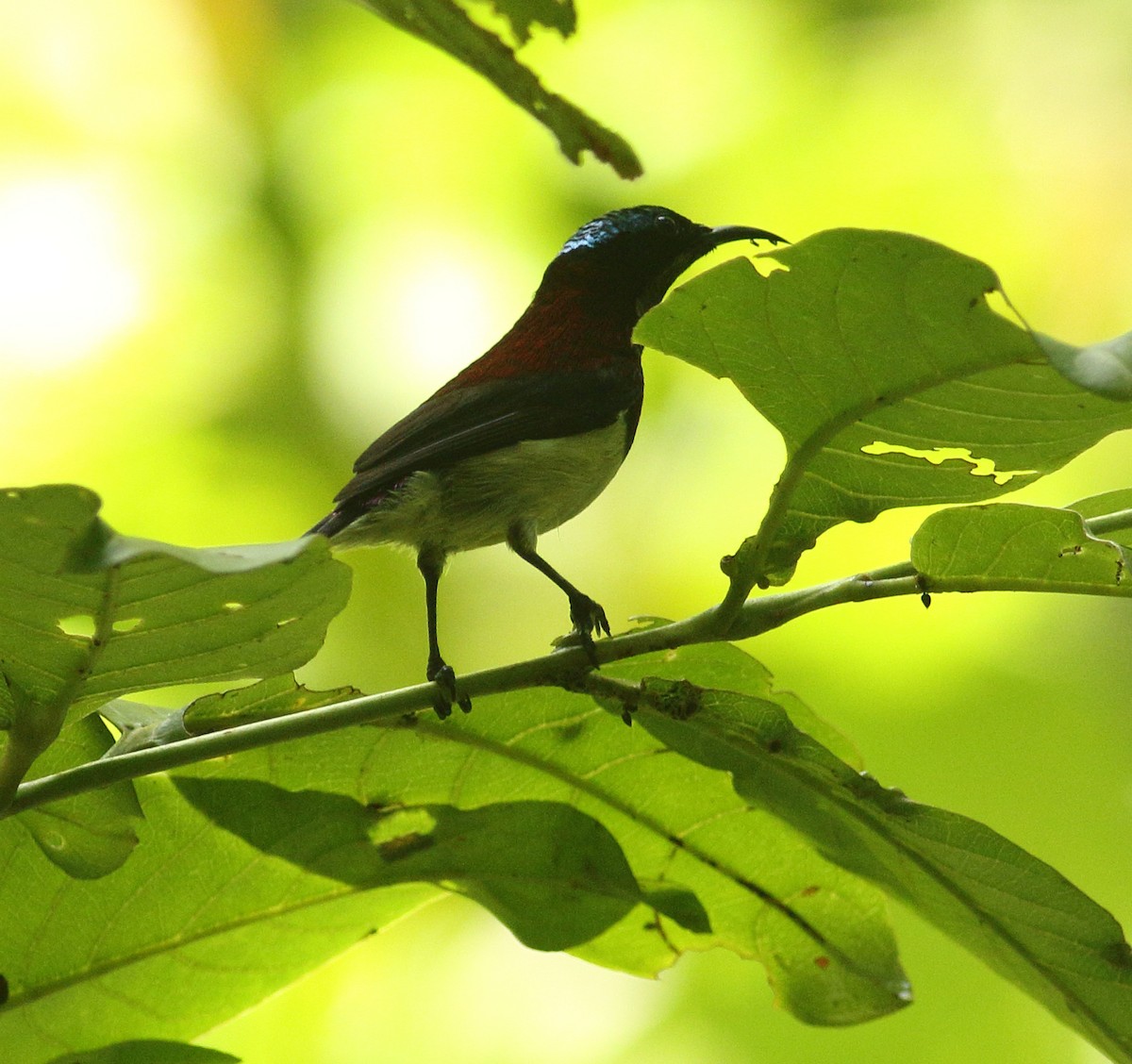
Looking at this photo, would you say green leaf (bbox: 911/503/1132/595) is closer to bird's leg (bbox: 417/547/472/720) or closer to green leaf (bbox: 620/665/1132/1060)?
green leaf (bbox: 620/665/1132/1060)

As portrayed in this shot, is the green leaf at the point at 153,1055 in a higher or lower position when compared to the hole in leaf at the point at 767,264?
lower

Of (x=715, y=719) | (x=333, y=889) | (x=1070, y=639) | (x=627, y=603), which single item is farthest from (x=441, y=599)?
(x=715, y=719)

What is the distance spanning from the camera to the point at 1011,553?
5.13 ft

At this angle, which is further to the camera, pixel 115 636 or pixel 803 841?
pixel 803 841

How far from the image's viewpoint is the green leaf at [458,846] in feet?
6.18

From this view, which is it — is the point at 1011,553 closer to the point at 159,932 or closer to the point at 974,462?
the point at 974,462

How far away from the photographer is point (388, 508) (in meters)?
2.88

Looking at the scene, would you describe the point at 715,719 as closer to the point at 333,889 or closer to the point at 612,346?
the point at 333,889

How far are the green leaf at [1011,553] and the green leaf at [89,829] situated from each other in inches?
39.7

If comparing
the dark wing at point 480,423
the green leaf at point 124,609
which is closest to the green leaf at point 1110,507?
the green leaf at point 124,609

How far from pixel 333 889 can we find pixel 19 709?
686mm

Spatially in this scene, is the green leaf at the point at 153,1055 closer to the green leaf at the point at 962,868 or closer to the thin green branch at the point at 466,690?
the thin green branch at the point at 466,690

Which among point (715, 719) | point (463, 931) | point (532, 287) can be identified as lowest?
point (463, 931)

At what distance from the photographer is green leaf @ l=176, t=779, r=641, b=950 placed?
188 cm
